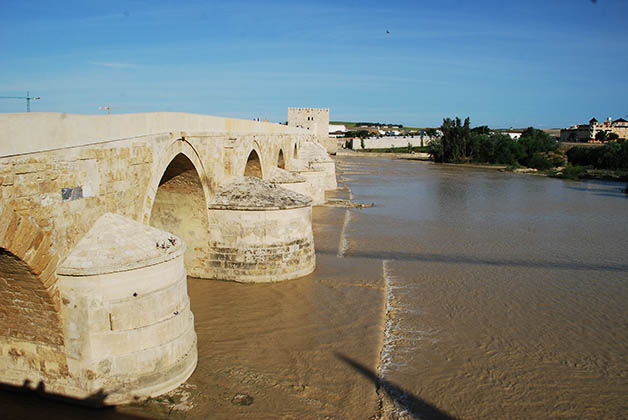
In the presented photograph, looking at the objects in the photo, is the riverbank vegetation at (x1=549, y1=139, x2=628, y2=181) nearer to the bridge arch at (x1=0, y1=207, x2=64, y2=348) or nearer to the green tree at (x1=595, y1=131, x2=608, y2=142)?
the green tree at (x1=595, y1=131, x2=608, y2=142)

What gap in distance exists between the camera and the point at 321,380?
554 centimetres

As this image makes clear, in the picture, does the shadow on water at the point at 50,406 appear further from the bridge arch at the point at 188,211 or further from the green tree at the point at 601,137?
the green tree at the point at 601,137

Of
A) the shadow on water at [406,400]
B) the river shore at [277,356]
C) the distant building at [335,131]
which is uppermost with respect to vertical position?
the distant building at [335,131]

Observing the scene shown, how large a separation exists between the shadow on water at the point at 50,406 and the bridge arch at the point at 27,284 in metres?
0.52

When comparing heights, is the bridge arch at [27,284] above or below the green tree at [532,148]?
below

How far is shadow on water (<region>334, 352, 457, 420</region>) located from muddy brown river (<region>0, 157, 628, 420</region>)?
0.02 metres

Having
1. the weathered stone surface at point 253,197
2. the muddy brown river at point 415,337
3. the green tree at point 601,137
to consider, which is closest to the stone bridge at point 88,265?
the muddy brown river at point 415,337

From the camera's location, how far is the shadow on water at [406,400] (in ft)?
16.4

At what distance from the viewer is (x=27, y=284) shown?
13.7 feet

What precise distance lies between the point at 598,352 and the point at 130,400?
5.77 m

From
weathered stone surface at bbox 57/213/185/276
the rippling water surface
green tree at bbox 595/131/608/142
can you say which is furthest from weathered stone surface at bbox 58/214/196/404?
green tree at bbox 595/131/608/142

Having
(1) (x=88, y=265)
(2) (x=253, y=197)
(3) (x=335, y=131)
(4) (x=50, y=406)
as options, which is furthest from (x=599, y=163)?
(3) (x=335, y=131)

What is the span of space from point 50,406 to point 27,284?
1236mm

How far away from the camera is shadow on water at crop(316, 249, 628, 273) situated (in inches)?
413
